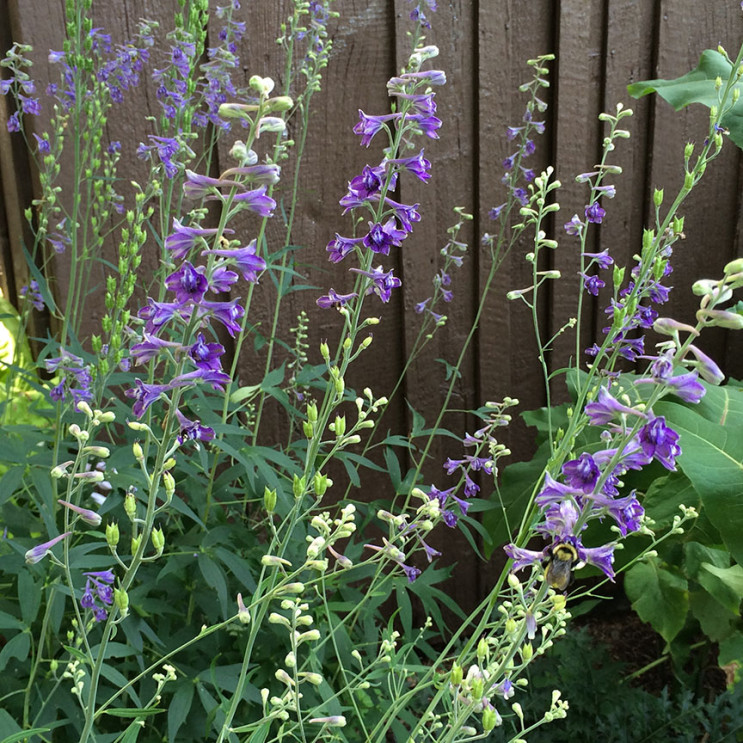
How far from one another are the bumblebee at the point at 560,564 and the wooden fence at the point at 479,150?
2.07 metres

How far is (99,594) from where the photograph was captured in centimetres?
166

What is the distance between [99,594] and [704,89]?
2.36m

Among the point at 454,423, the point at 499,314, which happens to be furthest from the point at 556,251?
the point at 454,423

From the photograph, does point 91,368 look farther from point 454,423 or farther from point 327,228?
point 454,423

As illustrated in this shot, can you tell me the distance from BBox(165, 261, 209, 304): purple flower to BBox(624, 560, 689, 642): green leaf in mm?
2289

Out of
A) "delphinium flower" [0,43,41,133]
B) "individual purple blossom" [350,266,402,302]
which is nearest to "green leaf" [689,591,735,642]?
"individual purple blossom" [350,266,402,302]

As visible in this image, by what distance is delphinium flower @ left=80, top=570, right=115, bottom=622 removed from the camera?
63.7 inches

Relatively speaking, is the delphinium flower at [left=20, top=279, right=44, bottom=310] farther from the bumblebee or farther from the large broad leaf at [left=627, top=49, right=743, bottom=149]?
the large broad leaf at [left=627, top=49, right=743, bottom=149]

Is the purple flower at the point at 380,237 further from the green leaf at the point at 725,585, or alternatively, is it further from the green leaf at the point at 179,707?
the green leaf at the point at 725,585

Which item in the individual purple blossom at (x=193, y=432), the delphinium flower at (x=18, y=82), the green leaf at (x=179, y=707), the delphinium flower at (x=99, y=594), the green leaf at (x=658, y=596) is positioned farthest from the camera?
the green leaf at (x=658, y=596)

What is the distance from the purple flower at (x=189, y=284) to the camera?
1.02 meters

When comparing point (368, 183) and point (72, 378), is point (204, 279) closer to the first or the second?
point (368, 183)

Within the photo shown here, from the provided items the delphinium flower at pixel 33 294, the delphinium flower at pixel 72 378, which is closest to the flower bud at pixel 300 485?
the delphinium flower at pixel 72 378

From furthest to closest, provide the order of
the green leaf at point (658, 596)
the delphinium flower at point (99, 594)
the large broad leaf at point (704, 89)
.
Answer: the green leaf at point (658, 596), the large broad leaf at point (704, 89), the delphinium flower at point (99, 594)
